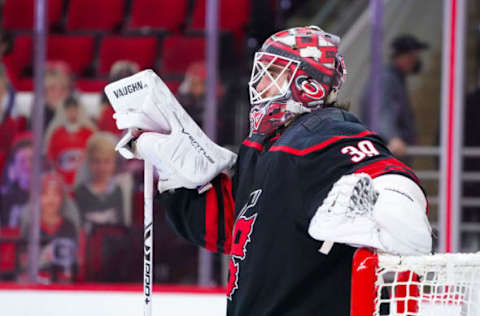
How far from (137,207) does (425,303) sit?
2.47m

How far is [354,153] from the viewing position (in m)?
1.33

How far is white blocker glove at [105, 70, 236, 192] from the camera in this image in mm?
1625

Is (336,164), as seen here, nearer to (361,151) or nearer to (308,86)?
(361,151)

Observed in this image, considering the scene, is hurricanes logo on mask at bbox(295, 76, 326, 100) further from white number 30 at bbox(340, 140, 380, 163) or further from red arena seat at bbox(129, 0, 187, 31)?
red arena seat at bbox(129, 0, 187, 31)

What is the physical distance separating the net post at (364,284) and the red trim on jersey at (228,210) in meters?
0.55

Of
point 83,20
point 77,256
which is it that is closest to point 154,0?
point 83,20

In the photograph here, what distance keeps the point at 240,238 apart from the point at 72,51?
8.24 feet

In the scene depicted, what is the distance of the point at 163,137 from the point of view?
1632 mm

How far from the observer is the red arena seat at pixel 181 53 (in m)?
3.71

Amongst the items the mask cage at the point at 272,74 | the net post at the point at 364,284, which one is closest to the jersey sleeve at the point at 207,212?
the mask cage at the point at 272,74

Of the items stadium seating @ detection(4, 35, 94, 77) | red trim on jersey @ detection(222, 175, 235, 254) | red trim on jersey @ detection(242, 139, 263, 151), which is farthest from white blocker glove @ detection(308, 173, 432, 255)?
stadium seating @ detection(4, 35, 94, 77)

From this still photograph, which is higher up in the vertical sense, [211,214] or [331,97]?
[331,97]

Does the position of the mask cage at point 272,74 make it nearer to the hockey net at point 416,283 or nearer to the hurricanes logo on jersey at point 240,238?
the hurricanes logo on jersey at point 240,238

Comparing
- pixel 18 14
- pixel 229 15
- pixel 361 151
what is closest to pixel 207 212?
pixel 361 151
